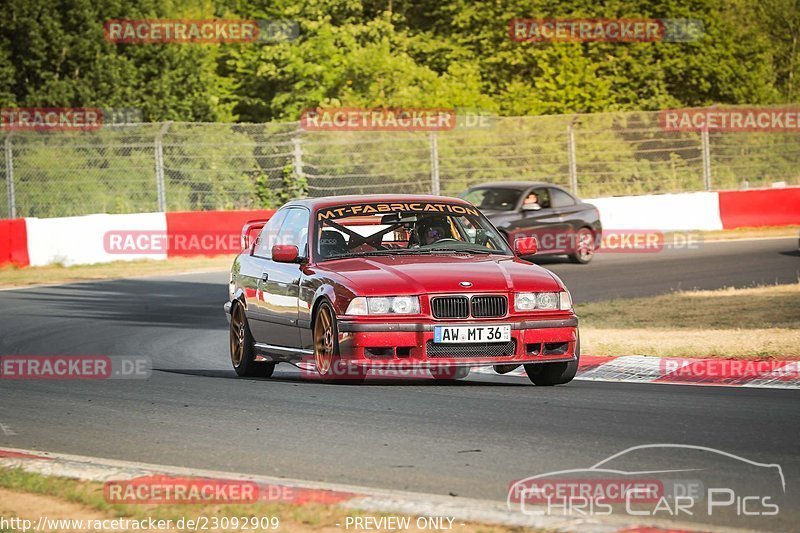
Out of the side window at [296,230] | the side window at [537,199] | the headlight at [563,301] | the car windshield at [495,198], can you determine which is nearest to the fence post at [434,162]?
the car windshield at [495,198]

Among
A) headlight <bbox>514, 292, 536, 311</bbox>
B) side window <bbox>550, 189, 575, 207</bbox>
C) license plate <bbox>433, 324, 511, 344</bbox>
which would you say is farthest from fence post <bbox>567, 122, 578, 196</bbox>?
license plate <bbox>433, 324, 511, 344</bbox>

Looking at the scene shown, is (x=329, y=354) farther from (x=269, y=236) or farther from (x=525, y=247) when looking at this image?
(x=269, y=236)

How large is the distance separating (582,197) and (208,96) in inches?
625

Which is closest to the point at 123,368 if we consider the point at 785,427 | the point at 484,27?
the point at 785,427

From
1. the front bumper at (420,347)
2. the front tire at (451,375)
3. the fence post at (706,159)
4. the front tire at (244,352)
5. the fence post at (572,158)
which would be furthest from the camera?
the fence post at (706,159)

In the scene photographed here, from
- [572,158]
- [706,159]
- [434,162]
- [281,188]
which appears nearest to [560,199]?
[434,162]

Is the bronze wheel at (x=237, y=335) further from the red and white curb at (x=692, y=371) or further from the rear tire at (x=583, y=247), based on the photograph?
the rear tire at (x=583, y=247)

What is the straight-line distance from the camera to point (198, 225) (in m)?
28.6

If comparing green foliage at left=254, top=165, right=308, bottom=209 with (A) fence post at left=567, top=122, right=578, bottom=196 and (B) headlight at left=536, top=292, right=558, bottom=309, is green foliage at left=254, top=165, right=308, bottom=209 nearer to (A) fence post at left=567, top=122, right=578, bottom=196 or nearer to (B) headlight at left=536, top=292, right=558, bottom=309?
(A) fence post at left=567, top=122, right=578, bottom=196

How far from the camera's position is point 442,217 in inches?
453

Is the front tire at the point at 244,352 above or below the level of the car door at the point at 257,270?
below

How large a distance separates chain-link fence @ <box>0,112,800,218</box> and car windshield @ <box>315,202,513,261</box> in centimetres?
1744

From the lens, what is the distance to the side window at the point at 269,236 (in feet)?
40.1

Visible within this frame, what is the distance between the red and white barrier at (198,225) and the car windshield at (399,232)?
647 inches
